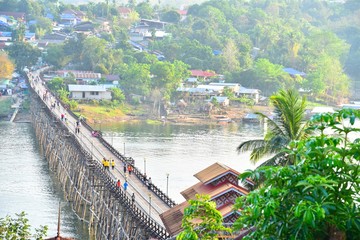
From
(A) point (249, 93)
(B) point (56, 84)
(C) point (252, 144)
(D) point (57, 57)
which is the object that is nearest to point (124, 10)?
(D) point (57, 57)

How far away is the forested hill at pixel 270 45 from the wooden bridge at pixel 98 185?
124 feet

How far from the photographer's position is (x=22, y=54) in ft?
317

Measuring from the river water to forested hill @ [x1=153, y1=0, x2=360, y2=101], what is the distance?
1584 centimetres

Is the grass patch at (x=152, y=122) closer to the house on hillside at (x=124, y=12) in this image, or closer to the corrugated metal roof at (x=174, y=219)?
the house on hillside at (x=124, y=12)

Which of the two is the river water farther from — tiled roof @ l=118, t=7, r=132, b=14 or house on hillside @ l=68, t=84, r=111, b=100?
tiled roof @ l=118, t=7, r=132, b=14

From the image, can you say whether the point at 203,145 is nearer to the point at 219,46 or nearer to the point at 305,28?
the point at 219,46

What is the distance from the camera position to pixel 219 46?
→ 111625 millimetres

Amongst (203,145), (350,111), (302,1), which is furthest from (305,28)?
(350,111)

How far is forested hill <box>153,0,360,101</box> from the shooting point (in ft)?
324

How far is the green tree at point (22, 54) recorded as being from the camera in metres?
96.1

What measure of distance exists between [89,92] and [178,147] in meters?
22.9

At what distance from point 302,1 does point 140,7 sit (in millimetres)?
30037

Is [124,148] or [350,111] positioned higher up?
[350,111]

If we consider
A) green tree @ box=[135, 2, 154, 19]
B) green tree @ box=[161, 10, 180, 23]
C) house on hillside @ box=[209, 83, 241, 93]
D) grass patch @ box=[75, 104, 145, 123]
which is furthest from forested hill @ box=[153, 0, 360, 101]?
grass patch @ box=[75, 104, 145, 123]
